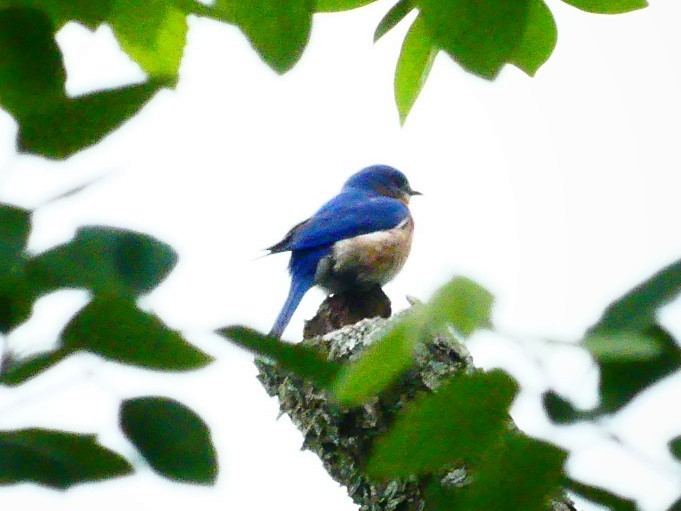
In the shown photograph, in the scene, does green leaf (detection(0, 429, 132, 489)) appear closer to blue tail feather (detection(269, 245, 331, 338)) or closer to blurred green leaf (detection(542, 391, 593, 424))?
blurred green leaf (detection(542, 391, 593, 424))

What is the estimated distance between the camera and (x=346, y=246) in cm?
584

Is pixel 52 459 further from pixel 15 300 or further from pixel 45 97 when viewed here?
pixel 45 97

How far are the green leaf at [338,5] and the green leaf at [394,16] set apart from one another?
25 mm

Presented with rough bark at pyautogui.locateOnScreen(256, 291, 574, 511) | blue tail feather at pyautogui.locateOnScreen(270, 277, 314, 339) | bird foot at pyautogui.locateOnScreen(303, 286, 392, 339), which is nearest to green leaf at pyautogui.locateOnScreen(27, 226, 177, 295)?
rough bark at pyautogui.locateOnScreen(256, 291, 574, 511)

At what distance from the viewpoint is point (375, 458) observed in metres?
0.53

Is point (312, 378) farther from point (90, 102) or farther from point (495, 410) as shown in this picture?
point (90, 102)

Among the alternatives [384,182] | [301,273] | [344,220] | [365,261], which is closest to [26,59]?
[301,273]

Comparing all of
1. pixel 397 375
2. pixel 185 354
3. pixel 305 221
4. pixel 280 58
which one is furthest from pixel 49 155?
pixel 305 221

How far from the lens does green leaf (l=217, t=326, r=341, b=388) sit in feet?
1.75

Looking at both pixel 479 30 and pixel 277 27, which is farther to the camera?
pixel 277 27

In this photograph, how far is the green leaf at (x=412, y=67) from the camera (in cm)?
112

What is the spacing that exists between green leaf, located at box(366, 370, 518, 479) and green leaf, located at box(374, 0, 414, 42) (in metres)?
0.67

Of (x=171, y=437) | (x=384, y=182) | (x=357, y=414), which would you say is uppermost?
(x=171, y=437)

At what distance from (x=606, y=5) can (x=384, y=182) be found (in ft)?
21.7
